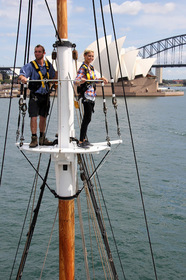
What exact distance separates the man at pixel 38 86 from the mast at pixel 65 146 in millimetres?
356

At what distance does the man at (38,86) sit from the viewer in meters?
3.97

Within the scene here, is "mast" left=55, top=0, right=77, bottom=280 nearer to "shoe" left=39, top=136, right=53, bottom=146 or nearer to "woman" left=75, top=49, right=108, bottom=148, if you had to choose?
"woman" left=75, top=49, right=108, bottom=148

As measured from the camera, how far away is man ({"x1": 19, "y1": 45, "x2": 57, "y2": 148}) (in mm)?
3971

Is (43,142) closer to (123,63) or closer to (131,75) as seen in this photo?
(123,63)

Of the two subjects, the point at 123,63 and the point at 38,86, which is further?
the point at 123,63

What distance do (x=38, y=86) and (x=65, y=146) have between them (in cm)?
82

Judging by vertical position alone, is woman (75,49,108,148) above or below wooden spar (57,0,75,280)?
above

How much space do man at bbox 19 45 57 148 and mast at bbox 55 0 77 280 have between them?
0.36 meters

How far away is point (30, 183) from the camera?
14.9 meters

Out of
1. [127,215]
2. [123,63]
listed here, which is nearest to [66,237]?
[127,215]

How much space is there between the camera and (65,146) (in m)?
3.77

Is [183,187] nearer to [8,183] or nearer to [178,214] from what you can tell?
[178,214]

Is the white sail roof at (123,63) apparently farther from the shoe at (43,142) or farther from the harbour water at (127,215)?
the shoe at (43,142)

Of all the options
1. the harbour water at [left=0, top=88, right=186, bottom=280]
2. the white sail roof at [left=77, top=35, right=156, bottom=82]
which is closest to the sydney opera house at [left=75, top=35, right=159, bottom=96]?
the white sail roof at [left=77, top=35, right=156, bottom=82]
